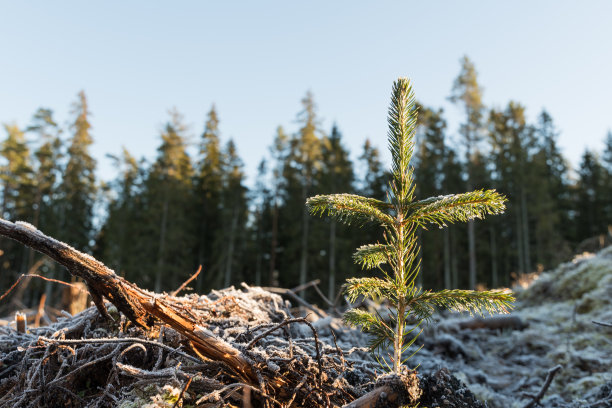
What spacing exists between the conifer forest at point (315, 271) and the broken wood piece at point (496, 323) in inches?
1.1

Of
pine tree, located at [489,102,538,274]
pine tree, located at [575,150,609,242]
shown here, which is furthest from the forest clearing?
pine tree, located at [575,150,609,242]

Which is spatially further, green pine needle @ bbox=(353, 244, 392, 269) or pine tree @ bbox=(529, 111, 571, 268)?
pine tree @ bbox=(529, 111, 571, 268)

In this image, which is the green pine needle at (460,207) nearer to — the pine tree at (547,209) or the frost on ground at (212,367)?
the frost on ground at (212,367)

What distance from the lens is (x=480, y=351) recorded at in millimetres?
5238

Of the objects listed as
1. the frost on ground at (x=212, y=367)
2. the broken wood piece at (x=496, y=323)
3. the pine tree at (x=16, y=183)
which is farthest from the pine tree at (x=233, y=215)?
the frost on ground at (x=212, y=367)

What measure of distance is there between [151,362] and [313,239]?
3080cm

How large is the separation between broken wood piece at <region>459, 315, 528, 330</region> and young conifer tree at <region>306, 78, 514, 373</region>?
5278 mm

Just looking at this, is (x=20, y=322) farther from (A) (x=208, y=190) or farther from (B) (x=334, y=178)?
(A) (x=208, y=190)

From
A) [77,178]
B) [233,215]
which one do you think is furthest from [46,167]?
[233,215]

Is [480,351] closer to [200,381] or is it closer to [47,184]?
[200,381]

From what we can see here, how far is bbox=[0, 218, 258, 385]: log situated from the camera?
1.69 meters

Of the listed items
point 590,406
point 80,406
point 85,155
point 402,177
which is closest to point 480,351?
point 590,406

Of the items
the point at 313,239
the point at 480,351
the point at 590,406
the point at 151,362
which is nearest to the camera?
the point at 151,362

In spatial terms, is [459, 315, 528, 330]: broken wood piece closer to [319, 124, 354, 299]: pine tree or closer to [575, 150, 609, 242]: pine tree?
[319, 124, 354, 299]: pine tree
